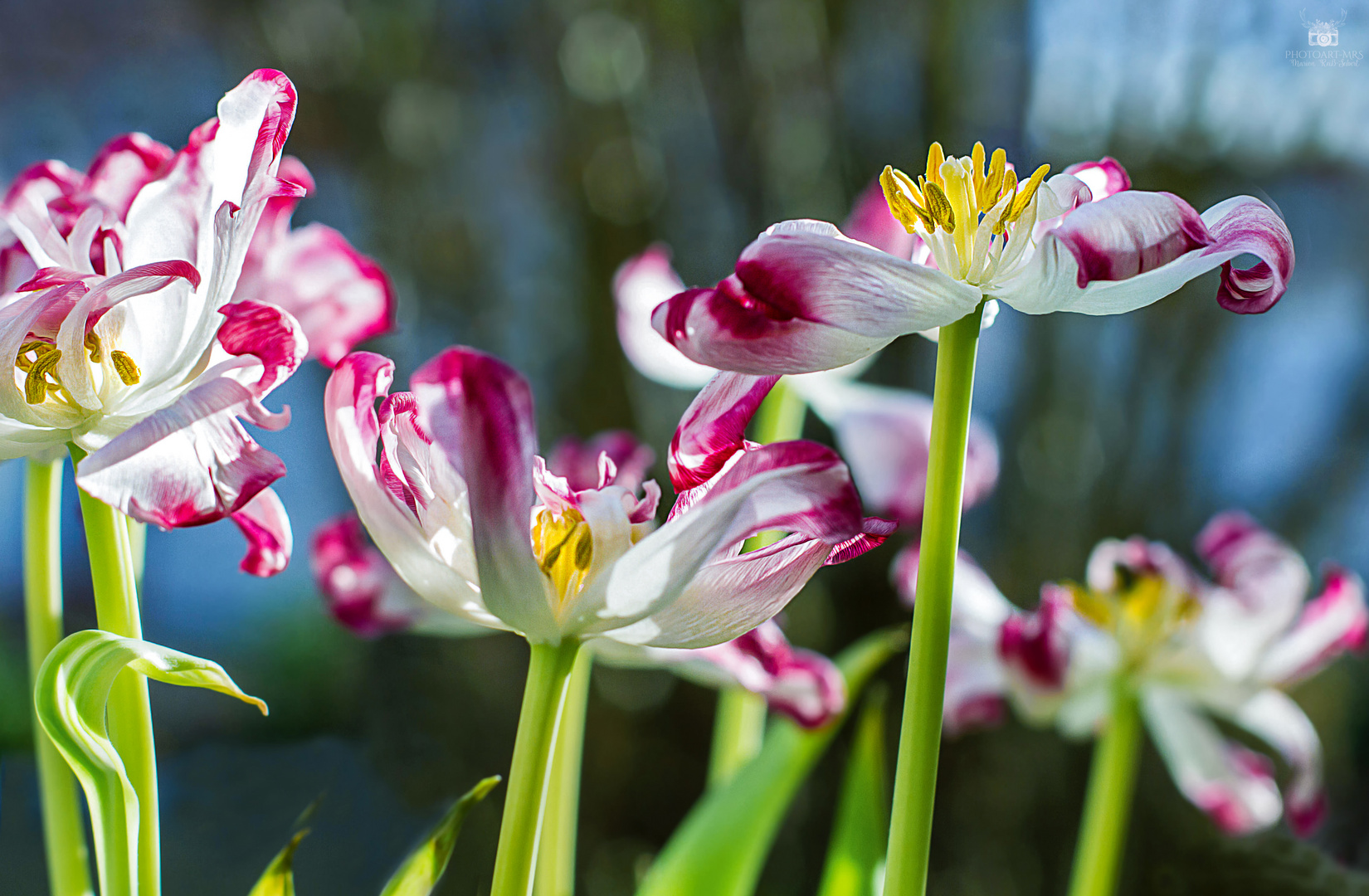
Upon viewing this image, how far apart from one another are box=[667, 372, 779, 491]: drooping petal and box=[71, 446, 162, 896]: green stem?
8 centimetres

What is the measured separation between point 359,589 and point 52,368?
114 millimetres

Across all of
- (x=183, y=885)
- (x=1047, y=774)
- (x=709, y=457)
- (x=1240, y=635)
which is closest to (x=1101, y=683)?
(x=1240, y=635)

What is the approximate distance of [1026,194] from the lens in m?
0.16

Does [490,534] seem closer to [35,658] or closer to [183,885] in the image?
[35,658]

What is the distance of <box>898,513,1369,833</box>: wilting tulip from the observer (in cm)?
31

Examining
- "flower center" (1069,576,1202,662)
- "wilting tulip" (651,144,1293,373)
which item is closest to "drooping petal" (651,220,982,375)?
"wilting tulip" (651,144,1293,373)

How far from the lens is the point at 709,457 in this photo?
13 cm

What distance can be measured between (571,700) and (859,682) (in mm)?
80

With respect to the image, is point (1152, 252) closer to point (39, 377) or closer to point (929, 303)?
point (929, 303)

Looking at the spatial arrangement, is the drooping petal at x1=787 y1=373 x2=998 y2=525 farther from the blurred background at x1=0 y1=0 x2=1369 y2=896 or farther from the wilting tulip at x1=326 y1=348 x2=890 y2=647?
the blurred background at x1=0 y1=0 x2=1369 y2=896

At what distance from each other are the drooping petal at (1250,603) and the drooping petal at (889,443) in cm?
11
